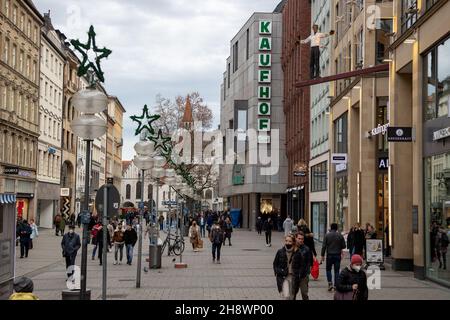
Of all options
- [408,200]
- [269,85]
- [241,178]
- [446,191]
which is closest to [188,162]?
[241,178]

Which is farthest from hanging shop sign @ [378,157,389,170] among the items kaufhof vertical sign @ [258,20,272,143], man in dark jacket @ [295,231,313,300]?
kaufhof vertical sign @ [258,20,272,143]

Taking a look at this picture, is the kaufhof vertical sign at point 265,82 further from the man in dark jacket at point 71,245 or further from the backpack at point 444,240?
the backpack at point 444,240

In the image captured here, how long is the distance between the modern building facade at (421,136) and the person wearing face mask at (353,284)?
9603 mm

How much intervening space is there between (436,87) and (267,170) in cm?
4797

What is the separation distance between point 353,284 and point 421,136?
488 inches

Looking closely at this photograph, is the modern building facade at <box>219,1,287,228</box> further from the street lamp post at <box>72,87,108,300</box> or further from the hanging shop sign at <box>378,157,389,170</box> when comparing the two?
the street lamp post at <box>72,87,108,300</box>

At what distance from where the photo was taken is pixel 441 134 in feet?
62.9

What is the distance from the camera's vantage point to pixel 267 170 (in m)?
68.2

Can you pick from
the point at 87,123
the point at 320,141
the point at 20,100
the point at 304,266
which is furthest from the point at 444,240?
the point at 20,100

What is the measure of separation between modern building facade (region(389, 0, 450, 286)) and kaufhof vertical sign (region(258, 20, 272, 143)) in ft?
140

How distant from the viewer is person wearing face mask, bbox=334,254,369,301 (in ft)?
32.3

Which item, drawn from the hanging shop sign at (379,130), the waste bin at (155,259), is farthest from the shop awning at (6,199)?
the hanging shop sign at (379,130)

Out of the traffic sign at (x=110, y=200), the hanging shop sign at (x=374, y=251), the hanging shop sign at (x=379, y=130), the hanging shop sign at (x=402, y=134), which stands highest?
the hanging shop sign at (x=379, y=130)

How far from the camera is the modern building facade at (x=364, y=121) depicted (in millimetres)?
30172
